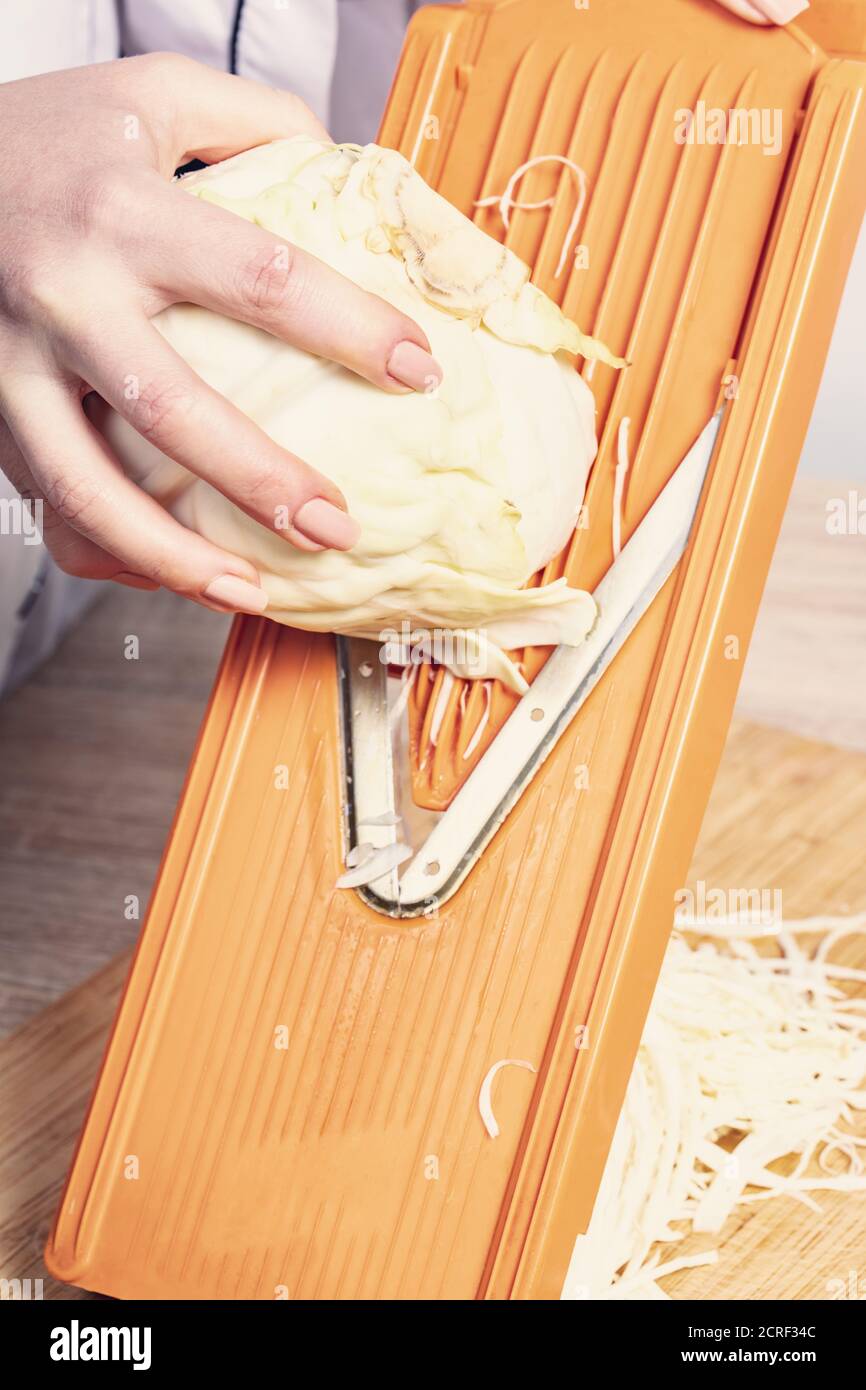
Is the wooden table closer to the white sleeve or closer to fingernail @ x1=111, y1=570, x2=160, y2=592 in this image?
fingernail @ x1=111, y1=570, x2=160, y2=592

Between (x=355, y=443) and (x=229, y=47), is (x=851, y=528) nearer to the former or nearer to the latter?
(x=229, y=47)

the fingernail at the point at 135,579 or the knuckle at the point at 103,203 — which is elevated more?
the knuckle at the point at 103,203

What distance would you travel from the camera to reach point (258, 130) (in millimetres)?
840

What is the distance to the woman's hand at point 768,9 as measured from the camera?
0.83 metres

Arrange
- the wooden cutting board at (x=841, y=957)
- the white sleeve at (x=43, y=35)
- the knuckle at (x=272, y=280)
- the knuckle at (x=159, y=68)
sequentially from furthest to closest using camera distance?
1. the white sleeve at (x=43, y=35)
2. the wooden cutting board at (x=841, y=957)
3. the knuckle at (x=159, y=68)
4. the knuckle at (x=272, y=280)

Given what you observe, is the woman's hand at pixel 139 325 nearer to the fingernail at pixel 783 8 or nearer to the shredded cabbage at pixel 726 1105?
the fingernail at pixel 783 8

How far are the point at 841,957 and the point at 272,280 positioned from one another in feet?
2.54

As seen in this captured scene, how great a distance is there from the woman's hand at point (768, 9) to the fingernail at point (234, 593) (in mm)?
449

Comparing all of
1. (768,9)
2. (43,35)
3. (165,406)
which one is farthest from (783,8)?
(43,35)

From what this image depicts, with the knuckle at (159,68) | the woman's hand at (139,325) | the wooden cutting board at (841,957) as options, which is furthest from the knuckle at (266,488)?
the wooden cutting board at (841,957)

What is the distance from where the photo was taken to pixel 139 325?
71 cm

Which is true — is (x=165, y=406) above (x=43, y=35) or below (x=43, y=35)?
below

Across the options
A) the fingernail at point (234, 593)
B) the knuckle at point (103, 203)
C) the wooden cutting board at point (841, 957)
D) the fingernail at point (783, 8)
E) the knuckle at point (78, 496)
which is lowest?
the wooden cutting board at point (841, 957)

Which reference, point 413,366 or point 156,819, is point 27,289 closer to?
point 413,366
